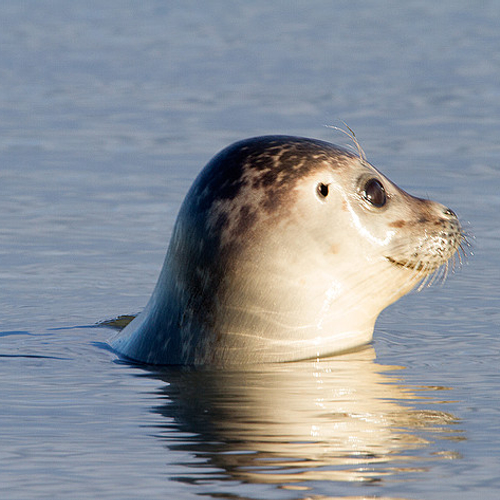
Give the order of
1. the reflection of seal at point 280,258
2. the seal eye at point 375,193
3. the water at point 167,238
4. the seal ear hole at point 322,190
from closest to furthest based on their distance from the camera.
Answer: the water at point 167,238
the reflection of seal at point 280,258
the seal ear hole at point 322,190
the seal eye at point 375,193

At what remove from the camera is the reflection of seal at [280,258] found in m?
7.65

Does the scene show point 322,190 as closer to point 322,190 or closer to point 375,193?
point 322,190

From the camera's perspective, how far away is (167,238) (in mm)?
11391

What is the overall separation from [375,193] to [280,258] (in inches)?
29.9

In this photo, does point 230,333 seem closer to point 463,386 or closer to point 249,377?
point 249,377

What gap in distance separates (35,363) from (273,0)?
2078cm

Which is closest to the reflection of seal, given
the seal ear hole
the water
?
the seal ear hole

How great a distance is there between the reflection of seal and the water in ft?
0.62

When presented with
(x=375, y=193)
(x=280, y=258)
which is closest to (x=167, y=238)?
(x=375, y=193)

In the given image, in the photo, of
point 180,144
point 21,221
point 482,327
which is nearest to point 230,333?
point 482,327

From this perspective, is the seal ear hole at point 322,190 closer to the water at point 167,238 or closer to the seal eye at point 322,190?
the seal eye at point 322,190

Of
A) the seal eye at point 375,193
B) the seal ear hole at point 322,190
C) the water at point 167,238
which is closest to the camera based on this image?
the water at point 167,238

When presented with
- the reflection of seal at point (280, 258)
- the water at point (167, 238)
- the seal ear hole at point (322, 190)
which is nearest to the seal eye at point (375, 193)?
the reflection of seal at point (280, 258)

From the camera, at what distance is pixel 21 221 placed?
39.0 feet
